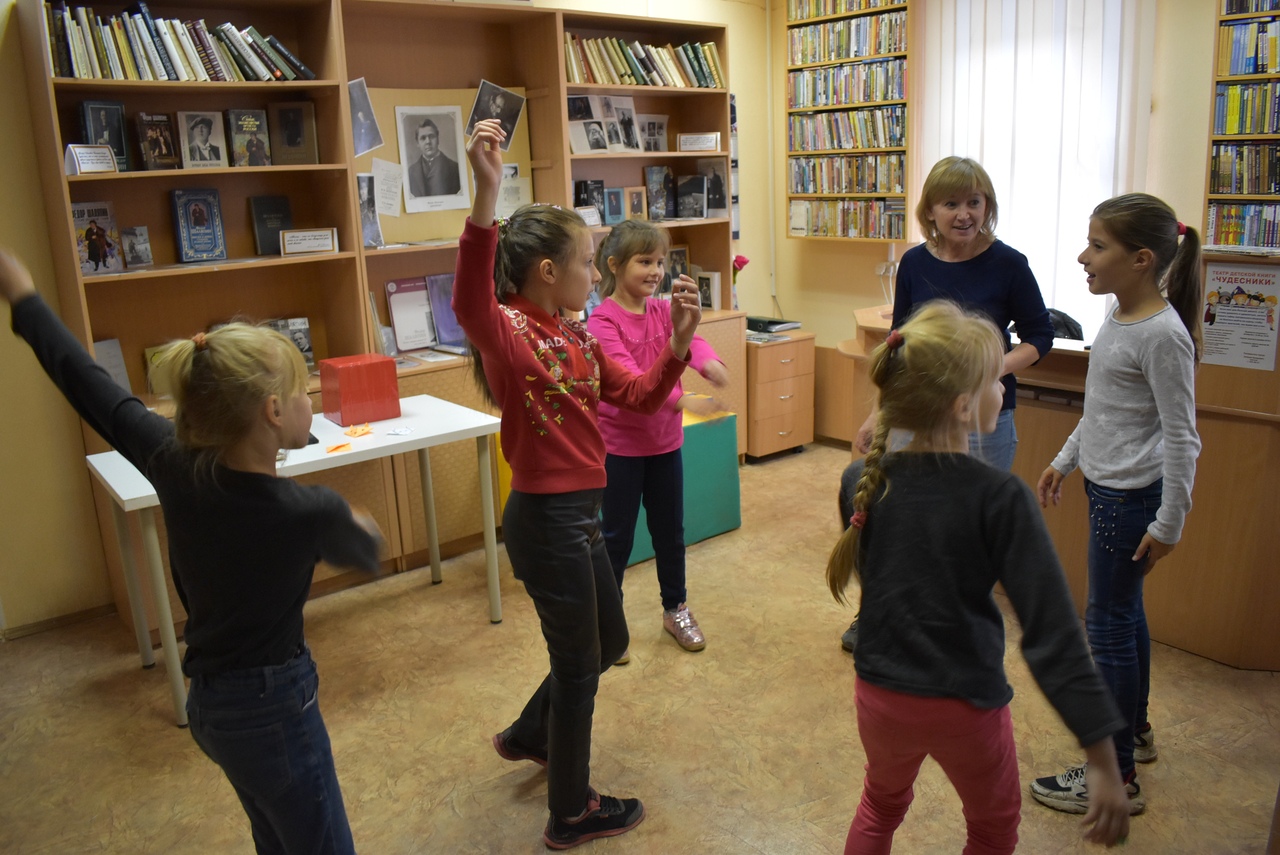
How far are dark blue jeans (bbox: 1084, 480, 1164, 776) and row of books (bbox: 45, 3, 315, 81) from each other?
2.96 m

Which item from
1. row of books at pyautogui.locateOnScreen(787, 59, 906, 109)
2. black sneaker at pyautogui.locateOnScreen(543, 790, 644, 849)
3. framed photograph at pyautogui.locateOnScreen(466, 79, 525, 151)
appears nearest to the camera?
black sneaker at pyautogui.locateOnScreen(543, 790, 644, 849)

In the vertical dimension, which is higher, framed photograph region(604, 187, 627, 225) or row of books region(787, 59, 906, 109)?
row of books region(787, 59, 906, 109)

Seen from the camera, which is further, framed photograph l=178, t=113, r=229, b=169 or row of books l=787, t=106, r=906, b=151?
row of books l=787, t=106, r=906, b=151

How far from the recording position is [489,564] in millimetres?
3295

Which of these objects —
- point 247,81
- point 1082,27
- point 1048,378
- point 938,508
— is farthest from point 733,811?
point 1082,27

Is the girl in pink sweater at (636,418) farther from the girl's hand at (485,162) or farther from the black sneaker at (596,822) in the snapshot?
the girl's hand at (485,162)

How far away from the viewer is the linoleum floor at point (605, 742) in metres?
2.20

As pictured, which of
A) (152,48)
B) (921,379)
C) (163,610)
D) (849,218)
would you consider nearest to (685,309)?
(921,379)

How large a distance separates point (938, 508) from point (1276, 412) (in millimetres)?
1840

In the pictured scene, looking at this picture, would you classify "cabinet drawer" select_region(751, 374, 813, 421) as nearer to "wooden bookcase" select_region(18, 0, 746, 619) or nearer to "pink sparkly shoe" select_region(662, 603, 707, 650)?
"wooden bookcase" select_region(18, 0, 746, 619)

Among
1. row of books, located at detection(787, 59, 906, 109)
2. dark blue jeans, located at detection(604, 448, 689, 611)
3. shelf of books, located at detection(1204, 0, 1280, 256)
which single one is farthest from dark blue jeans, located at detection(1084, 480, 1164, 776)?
row of books, located at detection(787, 59, 906, 109)

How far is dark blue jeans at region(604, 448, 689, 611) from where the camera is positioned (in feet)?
9.18

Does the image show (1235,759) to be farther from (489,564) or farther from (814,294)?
(814,294)

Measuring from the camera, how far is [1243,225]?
368 cm
